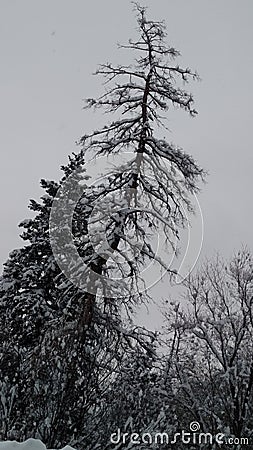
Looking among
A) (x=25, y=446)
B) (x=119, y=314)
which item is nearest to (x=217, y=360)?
(x=119, y=314)

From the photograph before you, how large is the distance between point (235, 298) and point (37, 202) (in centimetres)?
680

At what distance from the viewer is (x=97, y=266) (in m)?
11.3

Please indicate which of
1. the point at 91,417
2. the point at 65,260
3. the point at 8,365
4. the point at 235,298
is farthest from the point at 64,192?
the point at 91,417

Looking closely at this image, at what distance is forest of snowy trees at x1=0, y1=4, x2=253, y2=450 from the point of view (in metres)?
8.10

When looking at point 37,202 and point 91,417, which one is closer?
point 91,417

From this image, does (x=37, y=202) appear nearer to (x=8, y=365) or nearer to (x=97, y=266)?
(x=97, y=266)

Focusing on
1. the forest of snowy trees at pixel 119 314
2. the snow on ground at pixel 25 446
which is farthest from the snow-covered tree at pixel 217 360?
the snow on ground at pixel 25 446

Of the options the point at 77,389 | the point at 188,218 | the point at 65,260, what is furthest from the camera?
the point at 65,260

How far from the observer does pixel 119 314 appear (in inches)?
471

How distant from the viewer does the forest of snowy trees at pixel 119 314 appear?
8102mm

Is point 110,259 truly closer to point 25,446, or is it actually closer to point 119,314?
point 119,314

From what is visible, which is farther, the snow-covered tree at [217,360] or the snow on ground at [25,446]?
the snow-covered tree at [217,360]

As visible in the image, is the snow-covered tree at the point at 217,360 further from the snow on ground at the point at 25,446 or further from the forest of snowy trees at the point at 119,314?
the snow on ground at the point at 25,446

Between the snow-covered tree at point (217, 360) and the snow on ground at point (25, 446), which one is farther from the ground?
the snow-covered tree at point (217, 360)
